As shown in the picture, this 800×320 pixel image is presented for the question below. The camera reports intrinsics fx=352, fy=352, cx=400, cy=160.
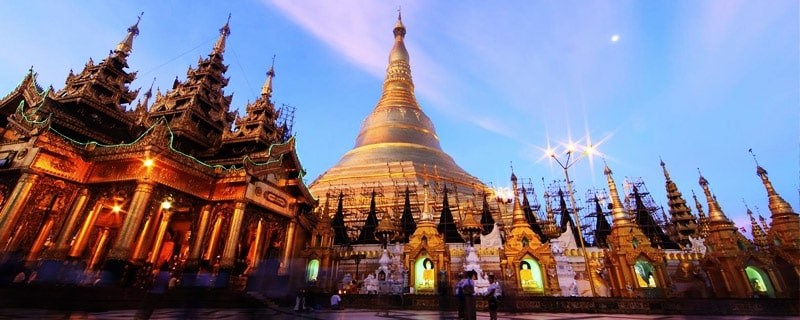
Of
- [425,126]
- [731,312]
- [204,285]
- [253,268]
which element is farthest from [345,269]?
[425,126]

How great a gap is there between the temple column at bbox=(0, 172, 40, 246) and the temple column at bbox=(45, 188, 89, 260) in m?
1.12

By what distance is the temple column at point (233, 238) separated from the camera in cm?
1275

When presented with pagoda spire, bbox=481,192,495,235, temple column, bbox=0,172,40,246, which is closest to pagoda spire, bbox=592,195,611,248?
pagoda spire, bbox=481,192,495,235

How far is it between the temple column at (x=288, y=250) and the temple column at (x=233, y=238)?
9.13 ft

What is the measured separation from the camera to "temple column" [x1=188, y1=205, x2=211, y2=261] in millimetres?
13078

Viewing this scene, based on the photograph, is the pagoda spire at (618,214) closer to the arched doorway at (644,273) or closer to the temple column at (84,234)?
the arched doorway at (644,273)

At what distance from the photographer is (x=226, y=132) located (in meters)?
18.6

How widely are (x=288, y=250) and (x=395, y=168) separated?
17.9 metres

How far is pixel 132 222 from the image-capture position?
37.5 ft

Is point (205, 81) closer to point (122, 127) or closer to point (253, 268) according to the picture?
point (122, 127)

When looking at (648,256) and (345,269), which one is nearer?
(648,256)

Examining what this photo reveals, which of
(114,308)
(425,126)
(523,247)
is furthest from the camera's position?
(425,126)

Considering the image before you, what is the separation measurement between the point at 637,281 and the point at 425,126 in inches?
1184

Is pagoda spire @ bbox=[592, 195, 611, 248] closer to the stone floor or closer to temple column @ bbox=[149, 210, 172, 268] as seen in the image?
the stone floor
